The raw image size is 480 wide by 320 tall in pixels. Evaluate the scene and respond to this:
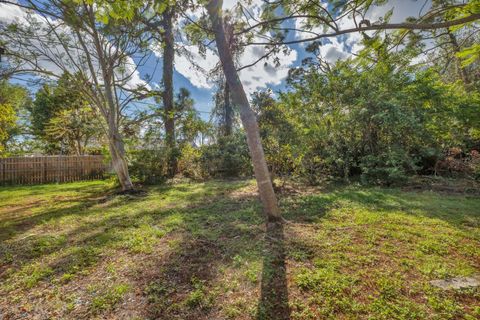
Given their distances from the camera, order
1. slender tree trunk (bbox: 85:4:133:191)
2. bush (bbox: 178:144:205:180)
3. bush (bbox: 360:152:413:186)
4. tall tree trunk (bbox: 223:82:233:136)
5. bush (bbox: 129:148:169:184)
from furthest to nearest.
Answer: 1. tall tree trunk (bbox: 223:82:233:136)
2. bush (bbox: 178:144:205:180)
3. bush (bbox: 129:148:169:184)
4. slender tree trunk (bbox: 85:4:133:191)
5. bush (bbox: 360:152:413:186)

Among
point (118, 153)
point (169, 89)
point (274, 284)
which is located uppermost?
point (169, 89)

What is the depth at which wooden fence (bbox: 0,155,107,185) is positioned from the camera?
33.8 feet

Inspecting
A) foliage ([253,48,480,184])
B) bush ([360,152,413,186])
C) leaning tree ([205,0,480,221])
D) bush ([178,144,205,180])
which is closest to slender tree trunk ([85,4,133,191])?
bush ([178,144,205,180])

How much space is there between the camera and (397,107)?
19.4 ft

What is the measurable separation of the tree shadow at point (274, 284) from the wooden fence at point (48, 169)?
10937mm

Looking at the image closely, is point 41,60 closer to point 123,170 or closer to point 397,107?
point 123,170

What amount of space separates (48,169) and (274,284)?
516 inches

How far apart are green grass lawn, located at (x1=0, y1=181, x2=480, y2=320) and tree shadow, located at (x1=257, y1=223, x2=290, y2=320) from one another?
1cm

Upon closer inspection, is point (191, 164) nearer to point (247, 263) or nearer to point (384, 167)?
point (384, 167)

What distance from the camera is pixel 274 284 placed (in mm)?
2035

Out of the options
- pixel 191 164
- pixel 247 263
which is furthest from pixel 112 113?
pixel 247 263

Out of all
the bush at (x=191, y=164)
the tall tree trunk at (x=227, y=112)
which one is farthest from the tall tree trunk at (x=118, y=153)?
the tall tree trunk at (x=227, y=112)

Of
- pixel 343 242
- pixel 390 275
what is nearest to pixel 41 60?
pixel 343 242

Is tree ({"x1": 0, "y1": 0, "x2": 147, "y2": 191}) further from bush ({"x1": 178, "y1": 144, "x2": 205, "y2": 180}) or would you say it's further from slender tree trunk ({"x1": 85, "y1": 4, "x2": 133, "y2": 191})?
bush ({"x1": 178, "y1": 144, "x2": 205, "y2": 180})
